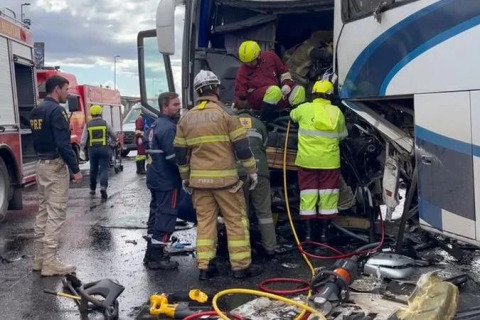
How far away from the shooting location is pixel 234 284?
16.6ft

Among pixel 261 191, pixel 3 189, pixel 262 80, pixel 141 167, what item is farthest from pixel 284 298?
pixel 141 167

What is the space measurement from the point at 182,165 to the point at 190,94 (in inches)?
71.9

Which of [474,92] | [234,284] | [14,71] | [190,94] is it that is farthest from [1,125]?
[474,92]

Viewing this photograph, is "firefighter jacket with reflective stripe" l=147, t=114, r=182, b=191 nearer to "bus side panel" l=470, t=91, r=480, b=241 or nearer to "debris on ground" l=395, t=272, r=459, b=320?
"debris on ground" l=395, t=272, r=459, b=320

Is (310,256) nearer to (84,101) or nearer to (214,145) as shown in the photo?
(214,145)

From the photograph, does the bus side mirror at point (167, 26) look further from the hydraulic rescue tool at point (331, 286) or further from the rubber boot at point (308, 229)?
the hydraulic rescue tool at point (331, 286)

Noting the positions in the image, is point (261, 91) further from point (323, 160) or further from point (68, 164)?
point (68, 164)

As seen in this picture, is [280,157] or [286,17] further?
[286,17]

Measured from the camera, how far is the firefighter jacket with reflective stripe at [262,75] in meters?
6.21

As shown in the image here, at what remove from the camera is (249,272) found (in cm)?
527

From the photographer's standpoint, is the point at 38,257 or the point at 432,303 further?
the point at 38,257

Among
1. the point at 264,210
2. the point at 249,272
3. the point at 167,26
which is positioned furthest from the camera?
the point at 167,26

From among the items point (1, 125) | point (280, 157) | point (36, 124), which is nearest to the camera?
point (36, 124)

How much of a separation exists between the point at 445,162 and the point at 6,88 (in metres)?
6.99
